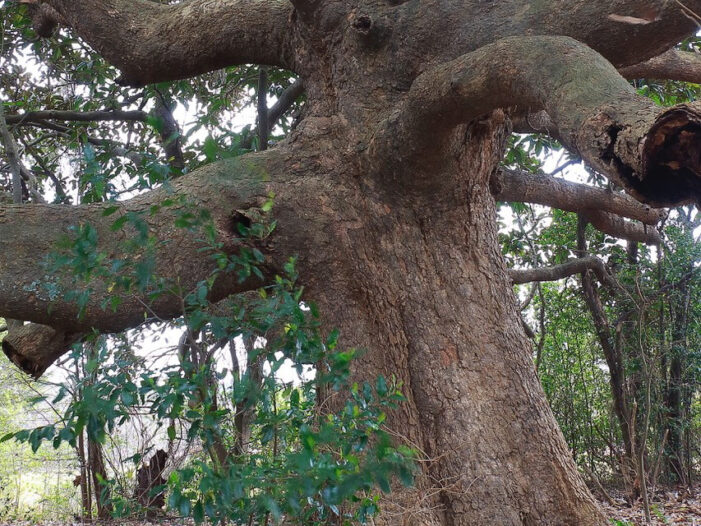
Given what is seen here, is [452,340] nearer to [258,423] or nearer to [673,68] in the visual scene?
[258,423]

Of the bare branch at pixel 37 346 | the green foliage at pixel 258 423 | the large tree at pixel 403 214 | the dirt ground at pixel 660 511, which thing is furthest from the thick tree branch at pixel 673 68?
the bare branch at pixel 37 346

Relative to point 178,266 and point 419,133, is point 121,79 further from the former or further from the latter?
point 419,133

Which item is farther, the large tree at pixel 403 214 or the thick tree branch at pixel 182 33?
the thick tree branch at pixel 182 33

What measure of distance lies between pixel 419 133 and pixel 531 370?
1.22 m

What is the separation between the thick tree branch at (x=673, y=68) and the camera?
3.84 meters

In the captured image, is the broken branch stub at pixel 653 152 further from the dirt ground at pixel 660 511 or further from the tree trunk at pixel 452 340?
the dirt ground at pixel 660 511

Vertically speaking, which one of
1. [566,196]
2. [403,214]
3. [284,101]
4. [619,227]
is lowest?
[403,214]

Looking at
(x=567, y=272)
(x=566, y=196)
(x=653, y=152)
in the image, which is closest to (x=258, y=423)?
(x=653, y=152)

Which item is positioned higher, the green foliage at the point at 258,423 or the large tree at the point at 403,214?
the large tree at the point at 403,214

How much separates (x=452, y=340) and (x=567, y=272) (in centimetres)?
293

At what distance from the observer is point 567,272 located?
18.3 ft

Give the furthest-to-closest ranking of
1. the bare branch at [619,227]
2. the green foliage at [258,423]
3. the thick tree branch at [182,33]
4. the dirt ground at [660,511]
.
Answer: the bare branch at [619,227], the dirt ground at [660,511], the thick tree branch at [182,33], the green foliage at [258,423]

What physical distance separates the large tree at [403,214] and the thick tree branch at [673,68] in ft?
2.82

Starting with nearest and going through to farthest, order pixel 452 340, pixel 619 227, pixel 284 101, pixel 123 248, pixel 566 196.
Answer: pixel 123 248 → pixel 452 340 → pixel 284 101 → pixel 566 196 → pixel 619 227
